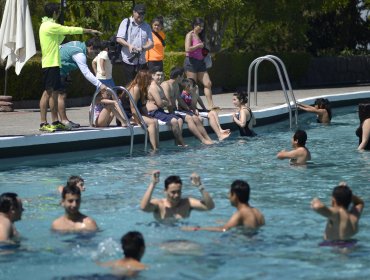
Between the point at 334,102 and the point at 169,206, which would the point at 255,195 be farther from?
the point at 334,102

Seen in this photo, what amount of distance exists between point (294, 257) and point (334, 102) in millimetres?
16836

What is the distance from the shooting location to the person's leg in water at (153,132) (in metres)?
17.6

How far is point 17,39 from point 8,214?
8.33 meters

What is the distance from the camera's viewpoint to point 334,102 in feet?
87.1

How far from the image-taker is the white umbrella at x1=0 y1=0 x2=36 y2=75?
1831cm

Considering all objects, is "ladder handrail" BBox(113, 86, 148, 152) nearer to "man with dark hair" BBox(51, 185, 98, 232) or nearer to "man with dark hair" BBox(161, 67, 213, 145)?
"man with dark hair" BBox(161, 67, 213, 145)

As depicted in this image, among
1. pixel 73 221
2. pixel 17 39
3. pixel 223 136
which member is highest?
pixel 17 39

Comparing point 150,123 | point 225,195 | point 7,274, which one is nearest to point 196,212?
point 225,195

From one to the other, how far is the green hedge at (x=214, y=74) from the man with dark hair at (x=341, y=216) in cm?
1322

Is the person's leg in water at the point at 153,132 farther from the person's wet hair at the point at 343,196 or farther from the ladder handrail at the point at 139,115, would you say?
the person's wet hair at the point at 343,196

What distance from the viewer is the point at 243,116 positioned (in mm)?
19344

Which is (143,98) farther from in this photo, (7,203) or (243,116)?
(7,203)

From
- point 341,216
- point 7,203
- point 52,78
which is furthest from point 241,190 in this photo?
point 52,78

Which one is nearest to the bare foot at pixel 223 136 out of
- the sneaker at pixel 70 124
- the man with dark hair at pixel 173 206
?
the sneaker at pixel 70 124
